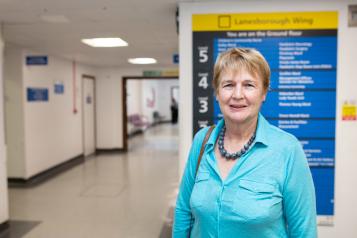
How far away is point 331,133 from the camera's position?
299 cm

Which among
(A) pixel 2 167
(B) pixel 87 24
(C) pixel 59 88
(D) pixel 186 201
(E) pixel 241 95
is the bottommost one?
(A) pixel 2 167

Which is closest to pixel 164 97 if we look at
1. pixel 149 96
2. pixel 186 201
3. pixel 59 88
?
pixel 149 96

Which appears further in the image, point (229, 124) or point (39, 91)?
point (39, 91)

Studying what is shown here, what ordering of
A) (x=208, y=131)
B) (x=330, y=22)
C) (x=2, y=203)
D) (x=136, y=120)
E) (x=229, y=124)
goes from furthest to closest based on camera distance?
(x=136, y=120) → (x=2, y=203) → (x=330, y=22) → (x=208, y=131) → (x=229, y=124)

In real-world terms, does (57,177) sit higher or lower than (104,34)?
lower

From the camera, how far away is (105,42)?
17.2 feet

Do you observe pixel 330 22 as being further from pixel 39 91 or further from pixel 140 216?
pixel 39 91

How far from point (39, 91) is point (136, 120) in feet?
22.7

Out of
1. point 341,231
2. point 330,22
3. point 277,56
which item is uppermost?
point 330,22

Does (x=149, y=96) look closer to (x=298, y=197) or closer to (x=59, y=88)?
(x=59, y=88)

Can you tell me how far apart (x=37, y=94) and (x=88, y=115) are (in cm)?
273

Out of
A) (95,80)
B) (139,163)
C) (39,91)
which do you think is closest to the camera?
(39,91)

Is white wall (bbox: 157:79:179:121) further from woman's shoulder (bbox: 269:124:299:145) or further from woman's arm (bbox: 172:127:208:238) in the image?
woman's shoulder (bbox: 269:124:299:145)

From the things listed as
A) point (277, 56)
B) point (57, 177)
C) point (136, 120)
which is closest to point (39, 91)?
point (57, 177)
